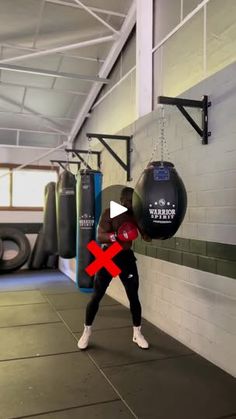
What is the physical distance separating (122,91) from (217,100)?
2.65 metres

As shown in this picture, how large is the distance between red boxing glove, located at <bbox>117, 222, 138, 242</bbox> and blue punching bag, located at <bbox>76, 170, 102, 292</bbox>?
77 cm

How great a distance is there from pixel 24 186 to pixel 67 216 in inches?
167

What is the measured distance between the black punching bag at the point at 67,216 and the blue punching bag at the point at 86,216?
536 millimetres

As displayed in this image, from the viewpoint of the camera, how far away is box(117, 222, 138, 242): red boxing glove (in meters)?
3.04

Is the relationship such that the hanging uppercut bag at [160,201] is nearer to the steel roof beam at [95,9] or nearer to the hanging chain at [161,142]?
the hanging chain at [161,142]

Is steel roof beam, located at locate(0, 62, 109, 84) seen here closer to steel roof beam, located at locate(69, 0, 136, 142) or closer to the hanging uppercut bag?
steel roof beam, located at locate(69, 0, 136, 142)

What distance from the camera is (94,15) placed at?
453 cm

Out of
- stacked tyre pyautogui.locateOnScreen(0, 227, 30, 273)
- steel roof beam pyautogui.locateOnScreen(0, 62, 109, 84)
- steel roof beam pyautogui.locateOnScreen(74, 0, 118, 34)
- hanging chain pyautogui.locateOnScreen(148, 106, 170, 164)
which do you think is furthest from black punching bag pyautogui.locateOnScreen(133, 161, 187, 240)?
stacked tyre pyautogui.locateOnScreen(0, 227, 30, 273)

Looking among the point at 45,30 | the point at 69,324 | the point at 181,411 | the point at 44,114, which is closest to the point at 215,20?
the point at 45,30

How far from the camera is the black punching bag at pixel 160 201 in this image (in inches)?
92.7

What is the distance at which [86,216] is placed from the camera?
3.85 meters

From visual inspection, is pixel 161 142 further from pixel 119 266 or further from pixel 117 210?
pixel 119 266

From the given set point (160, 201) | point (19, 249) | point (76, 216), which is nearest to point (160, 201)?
point (160, 201)

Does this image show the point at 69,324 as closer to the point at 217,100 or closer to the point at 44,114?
the point at 217,100
